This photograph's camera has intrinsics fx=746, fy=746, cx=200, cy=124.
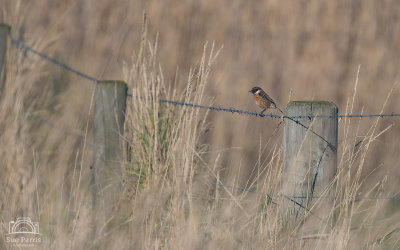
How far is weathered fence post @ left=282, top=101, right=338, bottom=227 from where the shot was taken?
3.00m

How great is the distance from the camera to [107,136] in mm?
3758

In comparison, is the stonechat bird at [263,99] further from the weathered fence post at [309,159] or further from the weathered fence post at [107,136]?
the weathered fence post at [309,159]

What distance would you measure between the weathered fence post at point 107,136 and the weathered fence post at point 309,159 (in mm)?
998

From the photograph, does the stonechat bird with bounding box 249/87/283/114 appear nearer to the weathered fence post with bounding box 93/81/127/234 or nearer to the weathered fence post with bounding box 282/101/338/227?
the weathered fence post with bounding box 93/81/127/234

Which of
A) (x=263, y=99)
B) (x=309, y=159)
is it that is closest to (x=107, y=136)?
(x=309, y=159)

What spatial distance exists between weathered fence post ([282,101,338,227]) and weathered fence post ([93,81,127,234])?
100cm

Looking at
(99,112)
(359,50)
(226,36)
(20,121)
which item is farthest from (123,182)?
(359,50)

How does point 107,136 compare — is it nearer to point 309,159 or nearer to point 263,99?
point 309,159

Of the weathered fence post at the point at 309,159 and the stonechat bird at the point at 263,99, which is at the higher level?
the stonechat bird at the point at 263,99

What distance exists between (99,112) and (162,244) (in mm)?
927

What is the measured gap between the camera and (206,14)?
22.2 feet

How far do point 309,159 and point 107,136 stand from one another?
3.86 feet

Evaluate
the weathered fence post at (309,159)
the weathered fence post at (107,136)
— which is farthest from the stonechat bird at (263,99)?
the weathered fence post at (309,159)

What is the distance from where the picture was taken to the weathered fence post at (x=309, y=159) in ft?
9.84
